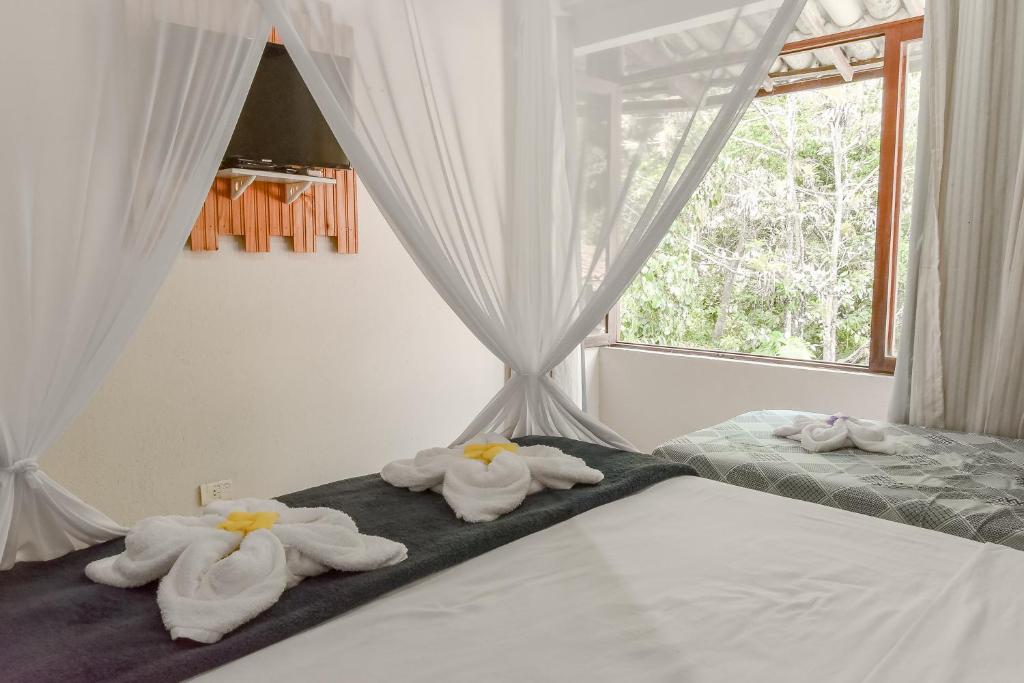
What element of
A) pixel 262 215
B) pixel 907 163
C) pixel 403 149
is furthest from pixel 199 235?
pixel 907 163

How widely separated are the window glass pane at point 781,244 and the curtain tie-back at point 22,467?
3279 millimetres

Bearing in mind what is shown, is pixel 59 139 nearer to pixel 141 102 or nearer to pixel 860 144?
pixel 141 102

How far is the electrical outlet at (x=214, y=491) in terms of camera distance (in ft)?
9.18

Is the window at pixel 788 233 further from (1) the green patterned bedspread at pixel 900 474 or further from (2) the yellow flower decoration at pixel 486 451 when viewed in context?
(2) the yellow flower decoration at pixel 486 451

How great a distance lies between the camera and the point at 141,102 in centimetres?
162

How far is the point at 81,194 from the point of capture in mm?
1540

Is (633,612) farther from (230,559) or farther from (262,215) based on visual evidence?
(262,215)

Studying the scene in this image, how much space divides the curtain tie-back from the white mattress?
72cm

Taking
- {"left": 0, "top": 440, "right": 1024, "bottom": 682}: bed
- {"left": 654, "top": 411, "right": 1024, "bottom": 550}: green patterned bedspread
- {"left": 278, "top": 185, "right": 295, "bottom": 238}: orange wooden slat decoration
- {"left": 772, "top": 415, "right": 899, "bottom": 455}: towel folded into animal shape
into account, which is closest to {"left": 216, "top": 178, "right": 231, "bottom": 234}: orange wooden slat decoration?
{"left": 278, "top": 185, "right": 295, "bottom": 238}: orange wooden slat decoration

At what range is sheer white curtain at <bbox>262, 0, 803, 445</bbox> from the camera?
1.91 m

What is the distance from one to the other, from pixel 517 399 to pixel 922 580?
1305 millimetres

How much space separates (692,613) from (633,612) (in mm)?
98

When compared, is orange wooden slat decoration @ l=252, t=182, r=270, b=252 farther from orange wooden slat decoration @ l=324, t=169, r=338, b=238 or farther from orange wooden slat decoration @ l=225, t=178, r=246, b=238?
orange wooden slat decoration @ l=324, t=169, r=338, b=238

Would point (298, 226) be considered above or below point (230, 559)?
above
